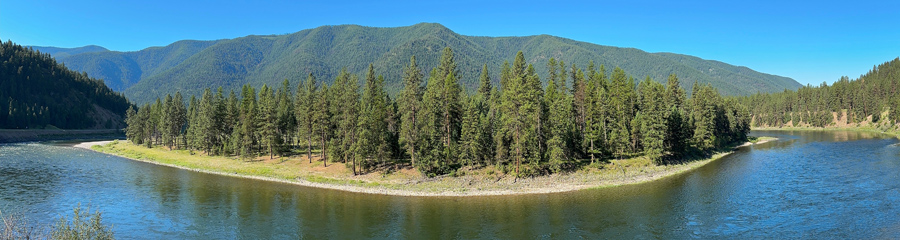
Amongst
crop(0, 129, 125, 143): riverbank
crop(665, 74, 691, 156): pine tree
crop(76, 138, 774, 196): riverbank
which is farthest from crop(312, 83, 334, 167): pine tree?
crop(0, 129, 125, 143): riverbank

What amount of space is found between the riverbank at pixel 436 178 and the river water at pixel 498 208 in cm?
323

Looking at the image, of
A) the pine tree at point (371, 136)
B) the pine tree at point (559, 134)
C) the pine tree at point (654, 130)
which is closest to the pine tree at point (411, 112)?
the pine tree at point (371, 136)

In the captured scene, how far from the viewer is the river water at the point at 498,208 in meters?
38.9

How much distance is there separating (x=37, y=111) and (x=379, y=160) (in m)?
207

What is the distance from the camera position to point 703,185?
59844 millimetres

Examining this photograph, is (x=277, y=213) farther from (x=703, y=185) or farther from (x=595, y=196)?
(x=703, y=185)

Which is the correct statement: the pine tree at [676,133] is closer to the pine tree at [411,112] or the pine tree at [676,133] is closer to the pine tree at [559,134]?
the pine tree at [559,134]

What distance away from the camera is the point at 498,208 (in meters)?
48.1

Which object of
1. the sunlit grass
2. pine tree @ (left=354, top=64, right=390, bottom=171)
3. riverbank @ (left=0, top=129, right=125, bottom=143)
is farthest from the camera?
riverbank @ (left=0, top=129, right=125, bottom=143)

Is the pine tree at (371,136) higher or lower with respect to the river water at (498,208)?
higher

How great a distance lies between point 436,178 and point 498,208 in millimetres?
17570

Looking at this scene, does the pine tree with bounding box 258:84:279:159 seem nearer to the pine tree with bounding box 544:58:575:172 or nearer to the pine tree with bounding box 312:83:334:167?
the pine tree with bounding box 312:83:334:167

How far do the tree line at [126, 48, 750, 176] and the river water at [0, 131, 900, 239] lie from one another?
11047mm

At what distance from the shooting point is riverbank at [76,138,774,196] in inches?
2317
